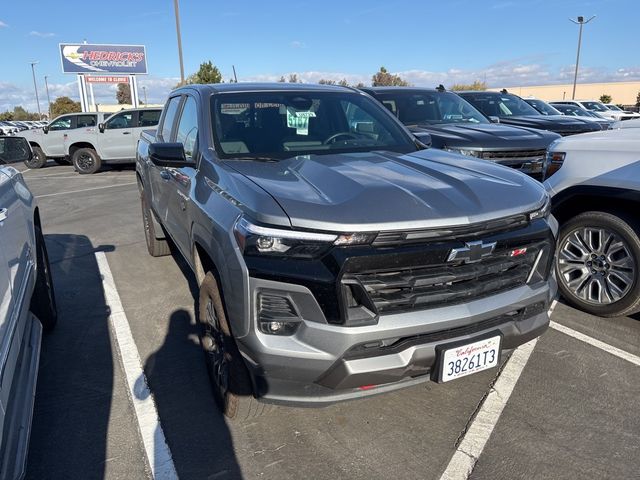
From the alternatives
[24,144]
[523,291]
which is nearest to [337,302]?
[523,291]

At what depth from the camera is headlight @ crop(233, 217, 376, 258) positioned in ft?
7.00

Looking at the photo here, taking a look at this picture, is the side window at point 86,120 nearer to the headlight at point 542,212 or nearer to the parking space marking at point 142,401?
the parking space marking at point 142,401

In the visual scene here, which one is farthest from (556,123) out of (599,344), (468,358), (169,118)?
(468,358)

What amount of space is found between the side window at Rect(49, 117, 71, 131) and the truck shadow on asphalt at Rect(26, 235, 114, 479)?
474 inches

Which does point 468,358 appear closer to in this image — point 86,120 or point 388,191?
point 388,191

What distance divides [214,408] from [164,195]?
2020 mm

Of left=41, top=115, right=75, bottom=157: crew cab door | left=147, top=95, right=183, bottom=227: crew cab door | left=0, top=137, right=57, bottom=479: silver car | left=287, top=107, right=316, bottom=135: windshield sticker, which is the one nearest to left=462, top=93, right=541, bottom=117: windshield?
left=147, top=95, right=183, bottom=227: crew cab door

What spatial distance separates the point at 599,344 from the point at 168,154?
326cm

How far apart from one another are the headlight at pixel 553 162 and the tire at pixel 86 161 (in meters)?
13.6

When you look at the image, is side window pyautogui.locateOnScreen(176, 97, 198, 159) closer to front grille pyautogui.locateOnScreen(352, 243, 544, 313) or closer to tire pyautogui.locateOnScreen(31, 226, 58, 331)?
tire pyautogui.locateOnScreen(31, 226, 58, 331)

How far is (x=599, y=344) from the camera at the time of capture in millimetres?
3543

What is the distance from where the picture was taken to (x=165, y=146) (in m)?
3.11

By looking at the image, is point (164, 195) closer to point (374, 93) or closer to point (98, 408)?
point (98, 408)

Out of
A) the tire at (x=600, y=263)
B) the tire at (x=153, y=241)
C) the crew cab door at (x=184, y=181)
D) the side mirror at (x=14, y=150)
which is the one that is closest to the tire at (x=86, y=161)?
the tire at (x=153, y=241)
